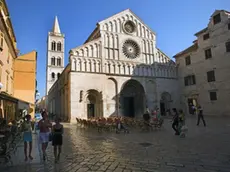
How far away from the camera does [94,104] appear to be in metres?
25.7

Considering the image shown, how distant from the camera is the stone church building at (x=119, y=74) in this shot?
952 inches

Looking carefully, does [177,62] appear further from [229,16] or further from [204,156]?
[204,156]

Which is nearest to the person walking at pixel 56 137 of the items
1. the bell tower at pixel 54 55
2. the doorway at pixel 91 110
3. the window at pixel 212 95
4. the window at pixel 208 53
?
the doorway at pixel 91 110

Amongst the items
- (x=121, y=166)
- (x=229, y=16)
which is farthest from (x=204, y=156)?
(x=229, y=16)

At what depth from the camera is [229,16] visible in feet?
77.2

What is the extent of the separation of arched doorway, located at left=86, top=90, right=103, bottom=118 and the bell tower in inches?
1378

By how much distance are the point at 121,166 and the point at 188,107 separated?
1088 inches

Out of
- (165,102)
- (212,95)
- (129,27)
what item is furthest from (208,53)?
(129,27)

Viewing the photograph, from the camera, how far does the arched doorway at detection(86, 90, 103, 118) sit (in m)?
25.1

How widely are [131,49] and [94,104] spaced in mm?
11516

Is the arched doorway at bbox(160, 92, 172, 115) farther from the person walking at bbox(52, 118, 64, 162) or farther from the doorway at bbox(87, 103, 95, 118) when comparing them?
the person walking at bbox(52, 118, 64, 162)

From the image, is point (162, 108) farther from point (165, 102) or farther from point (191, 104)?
point (191, 104)

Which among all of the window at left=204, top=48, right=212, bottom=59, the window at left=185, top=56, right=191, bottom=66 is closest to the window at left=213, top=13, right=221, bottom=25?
the window at left=204, top=48, right=212, bottom=59

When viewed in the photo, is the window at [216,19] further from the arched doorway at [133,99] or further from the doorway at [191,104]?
the arched doorway at [133,99]
